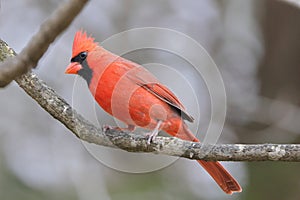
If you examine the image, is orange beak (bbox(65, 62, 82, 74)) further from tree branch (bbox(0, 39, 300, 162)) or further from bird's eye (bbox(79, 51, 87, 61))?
tree branch (bbox(0, 39, 300, 162))

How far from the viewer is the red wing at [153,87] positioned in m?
3.62

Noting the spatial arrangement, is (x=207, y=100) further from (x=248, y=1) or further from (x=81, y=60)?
(x=81, y=60)

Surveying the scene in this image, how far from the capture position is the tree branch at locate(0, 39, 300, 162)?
9.11 feet

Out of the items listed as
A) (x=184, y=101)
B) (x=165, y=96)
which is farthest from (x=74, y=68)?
(x=184, y=101)

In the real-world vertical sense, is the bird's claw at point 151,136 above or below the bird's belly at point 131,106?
below

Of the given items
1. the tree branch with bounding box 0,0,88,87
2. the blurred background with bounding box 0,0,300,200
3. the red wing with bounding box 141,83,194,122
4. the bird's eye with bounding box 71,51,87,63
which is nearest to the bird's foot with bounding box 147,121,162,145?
the red wing with bounding box 141,83,194,122

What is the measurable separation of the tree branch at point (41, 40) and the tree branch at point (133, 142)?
2.75ft

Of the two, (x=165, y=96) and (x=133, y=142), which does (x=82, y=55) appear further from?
(x=133, y=142)

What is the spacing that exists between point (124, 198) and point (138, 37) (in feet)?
5.45

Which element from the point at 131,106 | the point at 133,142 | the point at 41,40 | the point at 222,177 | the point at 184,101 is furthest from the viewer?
the point at 184,101

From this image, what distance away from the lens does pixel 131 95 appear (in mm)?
3461

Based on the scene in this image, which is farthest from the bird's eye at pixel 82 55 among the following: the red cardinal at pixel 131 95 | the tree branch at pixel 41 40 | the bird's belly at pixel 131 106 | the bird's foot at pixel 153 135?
the tree branch at pixel 41 40

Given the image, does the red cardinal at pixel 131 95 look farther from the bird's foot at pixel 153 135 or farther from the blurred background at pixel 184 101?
the blurred background at pixel 184 101

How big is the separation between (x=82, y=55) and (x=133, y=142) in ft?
2.84
